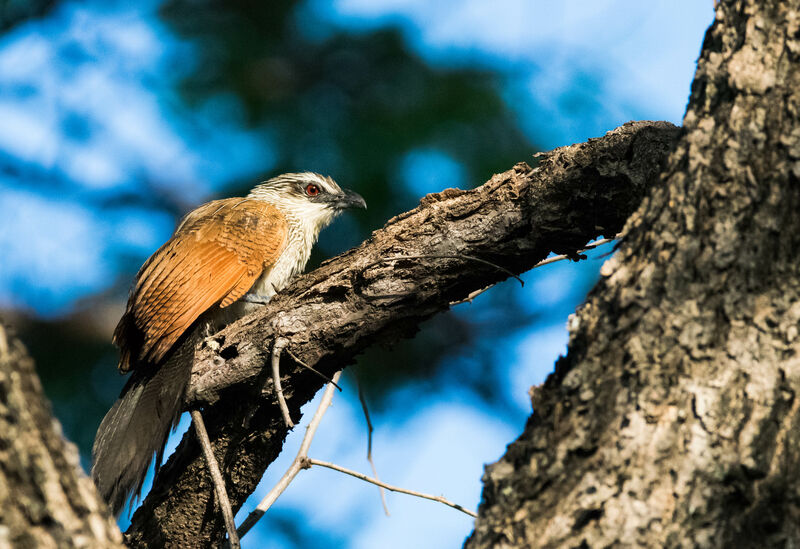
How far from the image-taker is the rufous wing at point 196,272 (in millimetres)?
3180

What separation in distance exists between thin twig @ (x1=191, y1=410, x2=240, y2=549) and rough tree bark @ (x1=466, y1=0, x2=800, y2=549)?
3.26ft

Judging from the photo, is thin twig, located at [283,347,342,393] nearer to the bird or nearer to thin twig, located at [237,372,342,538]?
thin twig, located at [237,372,342,538]

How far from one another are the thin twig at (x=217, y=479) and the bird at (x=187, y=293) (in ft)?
0.47

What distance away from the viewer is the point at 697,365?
1.23 meters

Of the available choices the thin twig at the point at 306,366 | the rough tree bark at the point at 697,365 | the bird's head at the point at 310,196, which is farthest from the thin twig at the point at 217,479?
the bird's head at the point at 310,196

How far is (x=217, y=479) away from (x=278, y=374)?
15.1 inches

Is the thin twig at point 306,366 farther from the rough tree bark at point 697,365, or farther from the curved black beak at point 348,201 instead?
the curved black beak at point 348,201

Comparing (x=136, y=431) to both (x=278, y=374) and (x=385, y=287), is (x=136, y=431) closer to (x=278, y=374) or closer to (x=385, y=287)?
(x=278, y=374)

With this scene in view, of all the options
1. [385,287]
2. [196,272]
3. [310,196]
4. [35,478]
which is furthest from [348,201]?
[35,478]

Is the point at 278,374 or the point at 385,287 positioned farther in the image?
the point at 385,287

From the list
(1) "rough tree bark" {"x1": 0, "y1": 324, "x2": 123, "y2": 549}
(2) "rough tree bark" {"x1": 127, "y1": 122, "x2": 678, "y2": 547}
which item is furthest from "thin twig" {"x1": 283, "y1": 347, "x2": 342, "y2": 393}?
(1) "rough tree bark" {"x1": 0, "y1": 324, "x2": 123, "y2": 549}

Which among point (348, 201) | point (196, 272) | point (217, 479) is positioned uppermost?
point (348, 201)

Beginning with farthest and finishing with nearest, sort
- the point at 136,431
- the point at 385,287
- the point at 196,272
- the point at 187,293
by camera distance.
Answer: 1. the point at 196,272
2. the point at 187,293
3. the point at 136,431
4. the point at 385,287

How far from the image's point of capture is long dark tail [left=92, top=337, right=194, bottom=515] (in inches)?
103
